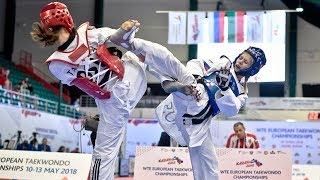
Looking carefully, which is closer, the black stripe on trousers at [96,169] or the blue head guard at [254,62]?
the black stripe on trousers at [96,169]

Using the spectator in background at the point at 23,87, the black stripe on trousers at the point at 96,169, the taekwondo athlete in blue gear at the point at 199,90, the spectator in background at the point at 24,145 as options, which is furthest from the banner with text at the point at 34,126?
the black stripe on trousers at the point at 96,169

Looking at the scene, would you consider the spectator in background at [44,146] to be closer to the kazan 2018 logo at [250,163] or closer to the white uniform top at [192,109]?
the kazan 2018 logo at [250,163]

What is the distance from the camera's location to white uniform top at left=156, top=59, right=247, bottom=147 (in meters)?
3.62

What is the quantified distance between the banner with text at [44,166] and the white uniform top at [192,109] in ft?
4.95

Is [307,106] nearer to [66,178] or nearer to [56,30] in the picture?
[66,178]

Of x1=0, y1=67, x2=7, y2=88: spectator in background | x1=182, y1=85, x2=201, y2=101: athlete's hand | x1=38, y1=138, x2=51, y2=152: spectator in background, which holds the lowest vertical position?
x1=38, y1=138, x2=51, y2=152: spectator in background

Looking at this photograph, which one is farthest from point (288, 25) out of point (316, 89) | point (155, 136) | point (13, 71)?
point (13, 71)

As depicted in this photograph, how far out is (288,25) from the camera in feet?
63.4

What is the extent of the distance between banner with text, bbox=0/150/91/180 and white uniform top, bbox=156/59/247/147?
151cm

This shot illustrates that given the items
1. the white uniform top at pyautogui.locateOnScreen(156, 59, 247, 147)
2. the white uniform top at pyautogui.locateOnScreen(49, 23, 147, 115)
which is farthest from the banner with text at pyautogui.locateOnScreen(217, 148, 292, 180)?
the white uniform top at pyautogui.locateOnScreen(49, 23, 147, 115)

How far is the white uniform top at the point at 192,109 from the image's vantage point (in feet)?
11.9

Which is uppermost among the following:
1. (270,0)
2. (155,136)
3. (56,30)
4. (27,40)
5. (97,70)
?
(270,0)

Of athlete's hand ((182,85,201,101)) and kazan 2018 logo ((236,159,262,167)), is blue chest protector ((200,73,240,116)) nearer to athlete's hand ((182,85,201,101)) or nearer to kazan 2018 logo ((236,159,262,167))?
athlete's hand ((182,85,201,101))

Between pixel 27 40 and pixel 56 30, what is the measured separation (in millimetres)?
17563
